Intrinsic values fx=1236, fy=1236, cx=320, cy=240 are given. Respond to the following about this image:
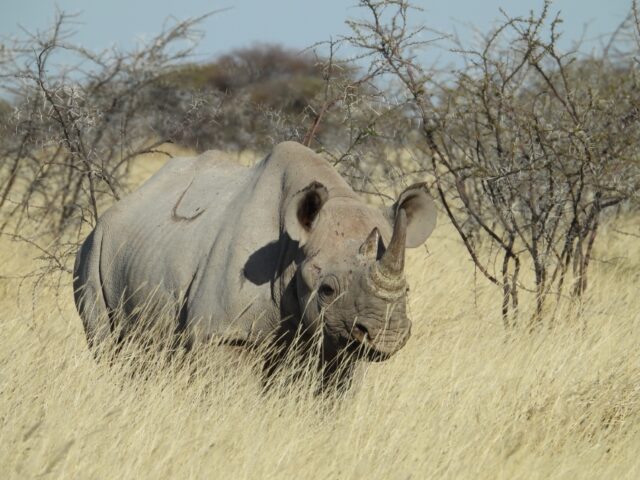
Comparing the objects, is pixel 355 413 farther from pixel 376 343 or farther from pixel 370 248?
pixel 370 248

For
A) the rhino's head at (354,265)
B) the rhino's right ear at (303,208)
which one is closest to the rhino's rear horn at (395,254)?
the rhino's head at (354,265)

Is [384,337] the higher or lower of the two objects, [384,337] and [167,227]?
the lower

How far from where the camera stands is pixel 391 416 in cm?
534

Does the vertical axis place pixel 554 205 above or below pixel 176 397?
above

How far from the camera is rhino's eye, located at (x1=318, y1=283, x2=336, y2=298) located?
5.87m

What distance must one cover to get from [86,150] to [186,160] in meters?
1.92

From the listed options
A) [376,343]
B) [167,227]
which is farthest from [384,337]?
[167,227]

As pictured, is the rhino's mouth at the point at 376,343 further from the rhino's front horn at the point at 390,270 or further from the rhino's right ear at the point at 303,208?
the rhino's right ear at the point at 303,208

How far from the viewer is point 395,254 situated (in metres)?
5.70

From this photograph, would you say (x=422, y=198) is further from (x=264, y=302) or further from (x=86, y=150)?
(x=86, y=150)

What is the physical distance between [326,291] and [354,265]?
182 millimetres

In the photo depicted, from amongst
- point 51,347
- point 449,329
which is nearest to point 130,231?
point 51,347

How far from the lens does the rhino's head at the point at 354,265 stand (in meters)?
5.68

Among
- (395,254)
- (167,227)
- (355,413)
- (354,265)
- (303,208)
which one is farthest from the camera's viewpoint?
(167,227)
